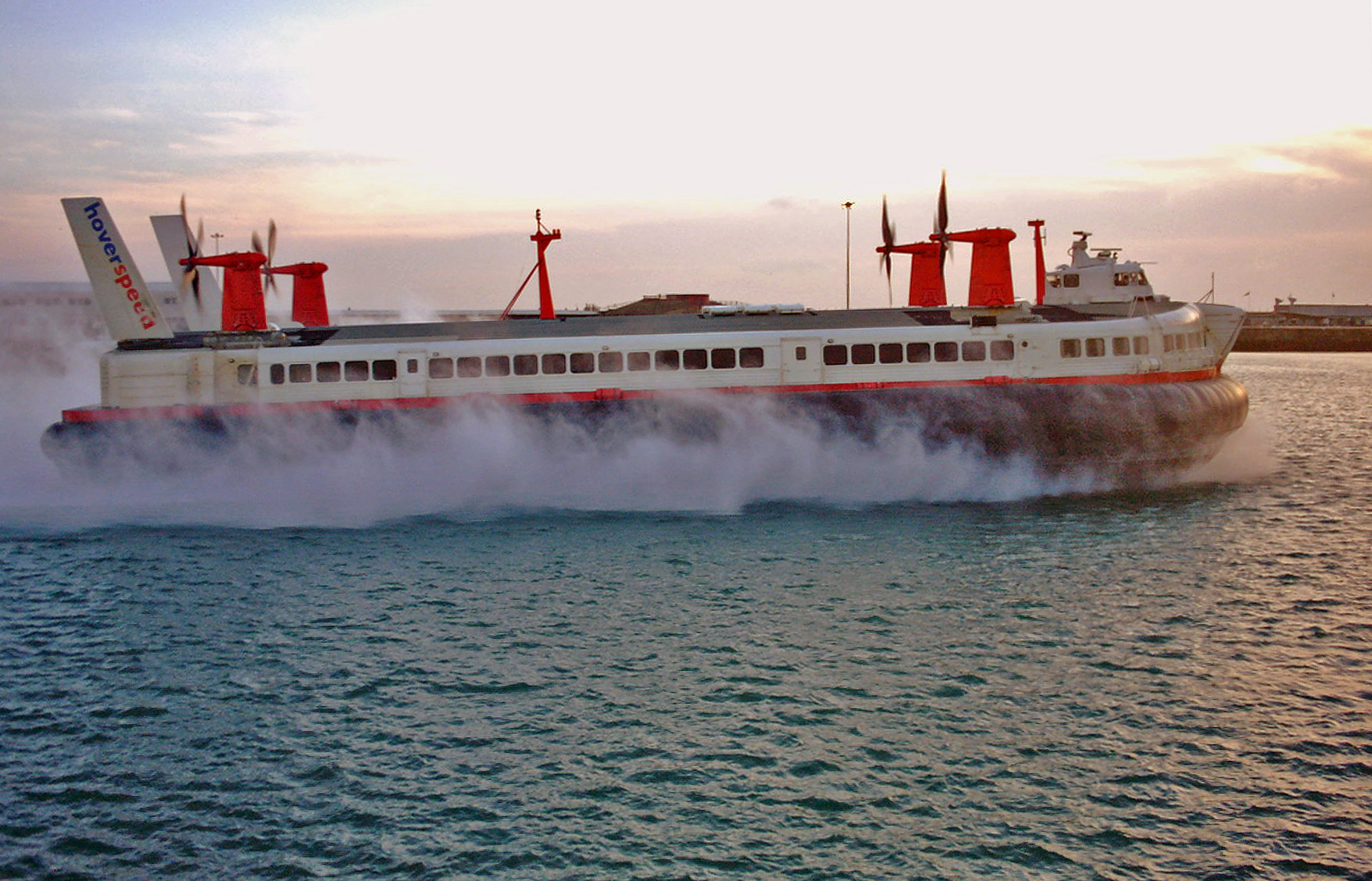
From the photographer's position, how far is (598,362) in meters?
22.7

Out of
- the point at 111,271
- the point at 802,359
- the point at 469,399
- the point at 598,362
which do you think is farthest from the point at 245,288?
the point at 802,359

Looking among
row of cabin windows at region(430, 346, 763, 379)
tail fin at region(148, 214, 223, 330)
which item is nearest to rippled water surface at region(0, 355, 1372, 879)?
row of cabin windows at region(430, 346, 763, 379)

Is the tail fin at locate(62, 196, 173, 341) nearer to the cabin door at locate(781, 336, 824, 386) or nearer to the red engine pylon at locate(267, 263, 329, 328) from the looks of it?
the red engine pylon at locate(267, 263, 329, 328)

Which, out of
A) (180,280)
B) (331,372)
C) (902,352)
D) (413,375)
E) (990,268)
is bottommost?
(413,375)

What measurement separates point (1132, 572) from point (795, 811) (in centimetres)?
983

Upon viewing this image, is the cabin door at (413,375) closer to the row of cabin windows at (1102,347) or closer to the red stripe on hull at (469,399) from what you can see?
the red stripe on hull at (469,399)

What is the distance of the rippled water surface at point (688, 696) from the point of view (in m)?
8.85

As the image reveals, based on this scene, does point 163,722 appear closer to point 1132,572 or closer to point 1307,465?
point 1132,572

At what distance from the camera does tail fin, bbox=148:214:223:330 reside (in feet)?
125

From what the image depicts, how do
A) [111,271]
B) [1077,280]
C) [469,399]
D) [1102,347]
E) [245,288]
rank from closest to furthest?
[469,399] < [1102,347] < [111,271] < [245,288] < [1077,280]

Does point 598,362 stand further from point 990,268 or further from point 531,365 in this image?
point 990,268

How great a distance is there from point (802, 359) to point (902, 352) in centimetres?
219

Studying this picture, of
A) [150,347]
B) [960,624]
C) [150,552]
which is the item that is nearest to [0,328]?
[150,347]

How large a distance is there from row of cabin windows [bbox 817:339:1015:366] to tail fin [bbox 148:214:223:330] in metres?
23.1
